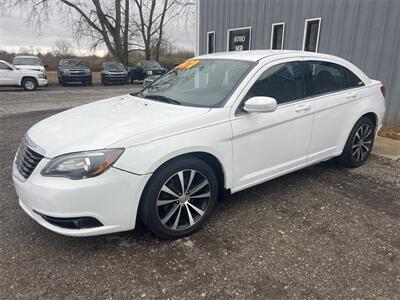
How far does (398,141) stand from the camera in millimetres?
5844

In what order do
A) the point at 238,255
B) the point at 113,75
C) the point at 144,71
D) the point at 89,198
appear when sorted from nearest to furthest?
the point at 89,198
the point at 238,255
the point at 113,75
the point at 144,71

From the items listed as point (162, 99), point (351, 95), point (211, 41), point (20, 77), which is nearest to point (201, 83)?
point (162, 99)

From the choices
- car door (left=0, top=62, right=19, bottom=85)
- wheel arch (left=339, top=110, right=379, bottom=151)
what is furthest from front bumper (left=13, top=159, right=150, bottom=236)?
car door (left=0, top=62, right=19, bottom=85)

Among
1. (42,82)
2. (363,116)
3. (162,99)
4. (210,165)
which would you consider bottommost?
(42,82)

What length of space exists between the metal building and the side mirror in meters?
5.42

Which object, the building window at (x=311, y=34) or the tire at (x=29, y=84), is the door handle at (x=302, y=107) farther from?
the tire at (x=29, y=84)

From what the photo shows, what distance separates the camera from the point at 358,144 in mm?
4375

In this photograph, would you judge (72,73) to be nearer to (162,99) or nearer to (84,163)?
(162,99)

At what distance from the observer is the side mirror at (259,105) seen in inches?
113

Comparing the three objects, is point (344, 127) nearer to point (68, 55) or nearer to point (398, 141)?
point (398, 141)

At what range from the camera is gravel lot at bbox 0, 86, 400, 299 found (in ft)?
7.42

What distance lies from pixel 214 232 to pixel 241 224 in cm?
30

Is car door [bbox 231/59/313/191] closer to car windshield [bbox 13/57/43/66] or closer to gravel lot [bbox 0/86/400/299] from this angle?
gravel lot [bbox 0/86/400/299]

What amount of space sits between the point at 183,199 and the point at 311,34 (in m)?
7.25
